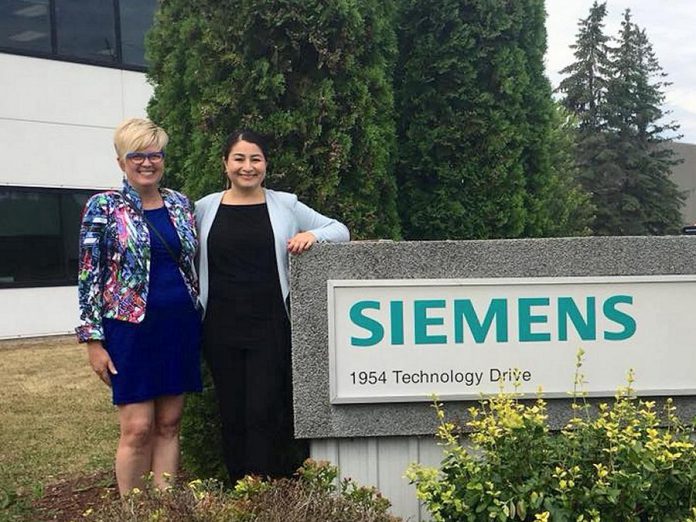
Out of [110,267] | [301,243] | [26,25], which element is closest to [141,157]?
[110,267]

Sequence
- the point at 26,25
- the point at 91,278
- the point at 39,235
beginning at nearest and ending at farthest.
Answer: the point at 91,278 < the point at 26,25 < the point at 39,235

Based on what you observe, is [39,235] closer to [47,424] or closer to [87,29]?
[87,29]

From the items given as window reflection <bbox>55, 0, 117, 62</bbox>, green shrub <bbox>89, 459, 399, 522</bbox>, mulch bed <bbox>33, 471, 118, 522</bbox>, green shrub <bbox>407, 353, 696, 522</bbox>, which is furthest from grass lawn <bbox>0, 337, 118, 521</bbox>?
window reflection <bbox>55, 0, 117, 62</bbox>

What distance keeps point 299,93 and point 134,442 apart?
1774 mm

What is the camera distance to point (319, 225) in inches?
124

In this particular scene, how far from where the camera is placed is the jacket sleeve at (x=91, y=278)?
9.51 ft

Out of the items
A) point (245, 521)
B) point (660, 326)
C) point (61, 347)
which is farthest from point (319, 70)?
point (61, 347)

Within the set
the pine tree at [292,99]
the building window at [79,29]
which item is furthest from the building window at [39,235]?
the pine tree at [292,99]

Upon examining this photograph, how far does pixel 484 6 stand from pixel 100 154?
Answer: 332 inches

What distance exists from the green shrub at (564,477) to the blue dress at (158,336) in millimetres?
1110

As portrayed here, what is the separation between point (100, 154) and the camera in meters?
11.3

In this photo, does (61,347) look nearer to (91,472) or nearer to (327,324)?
(91,472)

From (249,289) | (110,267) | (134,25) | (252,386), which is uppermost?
(134,25)

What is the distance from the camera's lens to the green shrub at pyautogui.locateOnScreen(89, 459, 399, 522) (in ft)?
6.95
